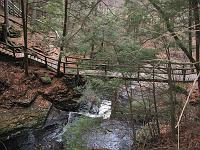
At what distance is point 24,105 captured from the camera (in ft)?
50.9

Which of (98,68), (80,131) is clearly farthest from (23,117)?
(80,131)

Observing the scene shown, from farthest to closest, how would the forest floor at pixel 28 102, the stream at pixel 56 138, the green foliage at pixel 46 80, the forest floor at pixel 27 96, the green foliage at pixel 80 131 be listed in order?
the green foliage at pixel 46 80, the forest floor at pixel 27 96, the stream at pixel 56 138, the forest floor at pixel 28 102, the green foliage at pixel 80 131

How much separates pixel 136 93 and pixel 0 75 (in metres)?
7.79

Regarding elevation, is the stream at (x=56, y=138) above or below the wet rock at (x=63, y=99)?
below

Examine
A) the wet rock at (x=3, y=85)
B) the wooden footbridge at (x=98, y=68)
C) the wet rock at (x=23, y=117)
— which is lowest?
the wet rock at (x=23, y=117)

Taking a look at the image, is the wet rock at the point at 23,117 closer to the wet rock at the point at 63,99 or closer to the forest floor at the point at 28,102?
the forest floor at the point at 28,102

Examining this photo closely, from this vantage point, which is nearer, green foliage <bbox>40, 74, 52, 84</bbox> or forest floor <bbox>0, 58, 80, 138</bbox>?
forest floor <bbox>0, 58, 80, 138</bbox>

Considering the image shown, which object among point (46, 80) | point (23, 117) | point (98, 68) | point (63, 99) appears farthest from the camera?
point (46, 80)

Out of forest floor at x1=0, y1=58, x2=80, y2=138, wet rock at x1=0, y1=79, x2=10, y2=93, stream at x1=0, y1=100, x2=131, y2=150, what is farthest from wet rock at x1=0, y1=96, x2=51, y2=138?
wet rock at x1=0, y1=79, x2=10, y2=93

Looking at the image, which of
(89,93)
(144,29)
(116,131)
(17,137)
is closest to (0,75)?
(17,137)

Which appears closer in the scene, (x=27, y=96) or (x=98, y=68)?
(x=98, y=68)

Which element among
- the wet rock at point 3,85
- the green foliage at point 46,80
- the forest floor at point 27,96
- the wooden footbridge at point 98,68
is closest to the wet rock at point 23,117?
the forest floor at point 27,96

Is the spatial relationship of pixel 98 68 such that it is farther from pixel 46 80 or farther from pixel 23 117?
pixel 23 117

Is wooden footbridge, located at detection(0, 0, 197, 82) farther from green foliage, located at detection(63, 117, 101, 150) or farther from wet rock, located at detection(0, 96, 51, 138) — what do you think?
wet rock, located at detection(0, 96, 51, 138)
